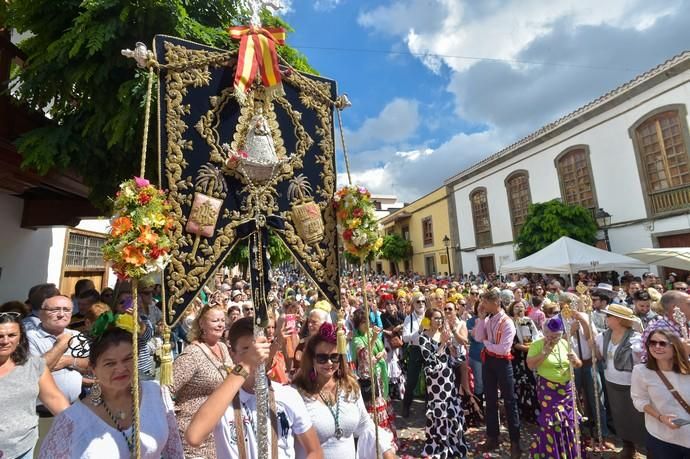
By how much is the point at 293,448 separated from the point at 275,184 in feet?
5.31

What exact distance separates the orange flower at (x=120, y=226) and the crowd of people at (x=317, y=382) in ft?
1.43

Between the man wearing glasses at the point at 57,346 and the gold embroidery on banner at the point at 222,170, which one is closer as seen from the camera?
the gold embroidery on banner at the point at 222,170

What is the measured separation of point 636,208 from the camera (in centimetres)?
1412

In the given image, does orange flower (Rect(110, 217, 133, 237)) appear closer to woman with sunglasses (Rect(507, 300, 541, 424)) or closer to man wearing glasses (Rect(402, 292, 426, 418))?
man wearing glasses (Rect(402, 292, 426, 418))

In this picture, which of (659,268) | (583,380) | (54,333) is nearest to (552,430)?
(583,380)

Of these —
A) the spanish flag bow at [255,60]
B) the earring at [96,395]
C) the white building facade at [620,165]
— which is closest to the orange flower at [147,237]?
the earring at [96,395]

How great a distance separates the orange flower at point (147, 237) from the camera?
1.77m

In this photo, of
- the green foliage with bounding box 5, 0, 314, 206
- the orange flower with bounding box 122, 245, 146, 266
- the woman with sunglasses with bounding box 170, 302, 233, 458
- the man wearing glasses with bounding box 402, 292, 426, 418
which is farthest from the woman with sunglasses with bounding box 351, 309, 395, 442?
the green foliage with bounding box 5, 0, 314, 206

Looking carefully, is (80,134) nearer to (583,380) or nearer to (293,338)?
(293,338)

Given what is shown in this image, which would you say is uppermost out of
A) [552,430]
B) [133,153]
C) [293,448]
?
[133,153]

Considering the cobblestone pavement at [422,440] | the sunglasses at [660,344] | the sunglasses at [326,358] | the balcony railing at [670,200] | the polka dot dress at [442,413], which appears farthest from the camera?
the balcony railing at [670,200]

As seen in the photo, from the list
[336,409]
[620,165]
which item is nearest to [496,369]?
[336,409]

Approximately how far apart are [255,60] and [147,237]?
1384 mm

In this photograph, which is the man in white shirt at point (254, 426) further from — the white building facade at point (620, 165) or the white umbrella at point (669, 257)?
the white building facade at point (620, 165)
